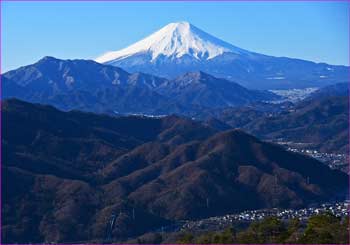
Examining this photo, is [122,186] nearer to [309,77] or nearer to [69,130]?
[69,130]

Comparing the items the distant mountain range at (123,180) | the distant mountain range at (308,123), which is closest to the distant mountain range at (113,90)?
the distant mountain range at (308,123)

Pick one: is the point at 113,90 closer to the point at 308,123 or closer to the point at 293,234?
the point at 308,123

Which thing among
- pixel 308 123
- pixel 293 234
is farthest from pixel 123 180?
pixel 308 123

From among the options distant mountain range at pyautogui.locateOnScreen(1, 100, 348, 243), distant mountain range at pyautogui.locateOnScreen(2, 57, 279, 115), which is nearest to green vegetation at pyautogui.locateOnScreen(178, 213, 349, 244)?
distant mountain range at pyautogui.locateOnScreen(1, 100, 348, 243)

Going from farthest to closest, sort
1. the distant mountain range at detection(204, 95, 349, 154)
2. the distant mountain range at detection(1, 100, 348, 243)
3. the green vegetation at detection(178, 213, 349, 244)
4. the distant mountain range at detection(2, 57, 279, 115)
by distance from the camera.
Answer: the distant mountain range at detection(2, 57, 279, 115) < the distant mountain range at detection(204, 95, 349, 154) < the distant mountain range at detection(1, 100, 348, 243) < the green vegetation at detection(178, 213, 349, 244)

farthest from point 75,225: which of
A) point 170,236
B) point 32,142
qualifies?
point 32,142

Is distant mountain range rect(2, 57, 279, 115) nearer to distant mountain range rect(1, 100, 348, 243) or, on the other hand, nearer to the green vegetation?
distant mountain range rect(1, 100, 348, 243)
